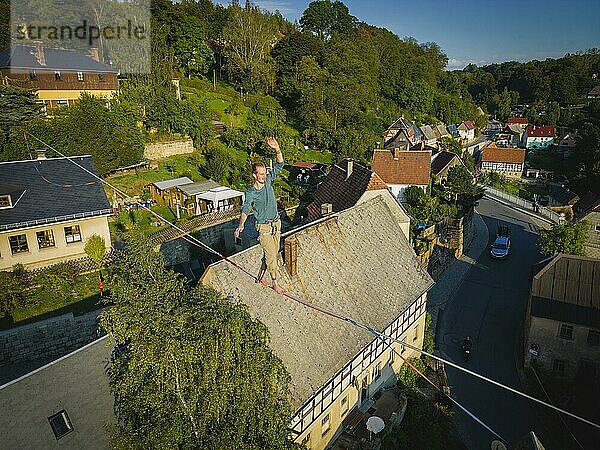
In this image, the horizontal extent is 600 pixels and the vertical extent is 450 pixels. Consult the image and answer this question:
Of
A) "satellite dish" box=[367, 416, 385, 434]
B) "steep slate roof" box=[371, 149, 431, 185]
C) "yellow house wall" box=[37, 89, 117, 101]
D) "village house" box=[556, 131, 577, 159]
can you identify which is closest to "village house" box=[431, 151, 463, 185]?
"steep slate roof" box=[371, 149, 431, 185]

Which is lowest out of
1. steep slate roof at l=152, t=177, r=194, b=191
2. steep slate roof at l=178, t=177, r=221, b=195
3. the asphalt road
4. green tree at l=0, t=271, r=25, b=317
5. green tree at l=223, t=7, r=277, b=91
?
the asphalt road

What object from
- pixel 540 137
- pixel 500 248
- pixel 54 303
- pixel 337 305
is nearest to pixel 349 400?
pixel 337 305

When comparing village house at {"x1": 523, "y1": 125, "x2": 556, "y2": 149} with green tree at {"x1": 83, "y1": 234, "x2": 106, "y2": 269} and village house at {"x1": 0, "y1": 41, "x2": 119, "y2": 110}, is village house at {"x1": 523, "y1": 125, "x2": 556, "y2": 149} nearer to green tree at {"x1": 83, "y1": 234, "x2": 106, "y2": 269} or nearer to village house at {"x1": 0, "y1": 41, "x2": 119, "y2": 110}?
village house at {"x1": 0, "y1": 41, "x2": 119, "y2": 110}

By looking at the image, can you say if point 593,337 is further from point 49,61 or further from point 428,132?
point 428,132

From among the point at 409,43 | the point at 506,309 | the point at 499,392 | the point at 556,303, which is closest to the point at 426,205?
the point at 506,309

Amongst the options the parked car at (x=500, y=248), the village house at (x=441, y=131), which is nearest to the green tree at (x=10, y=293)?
the parked car at (x=500, y=248)

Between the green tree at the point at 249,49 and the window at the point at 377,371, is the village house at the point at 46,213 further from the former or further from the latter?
the green tree at the point at 249,49
